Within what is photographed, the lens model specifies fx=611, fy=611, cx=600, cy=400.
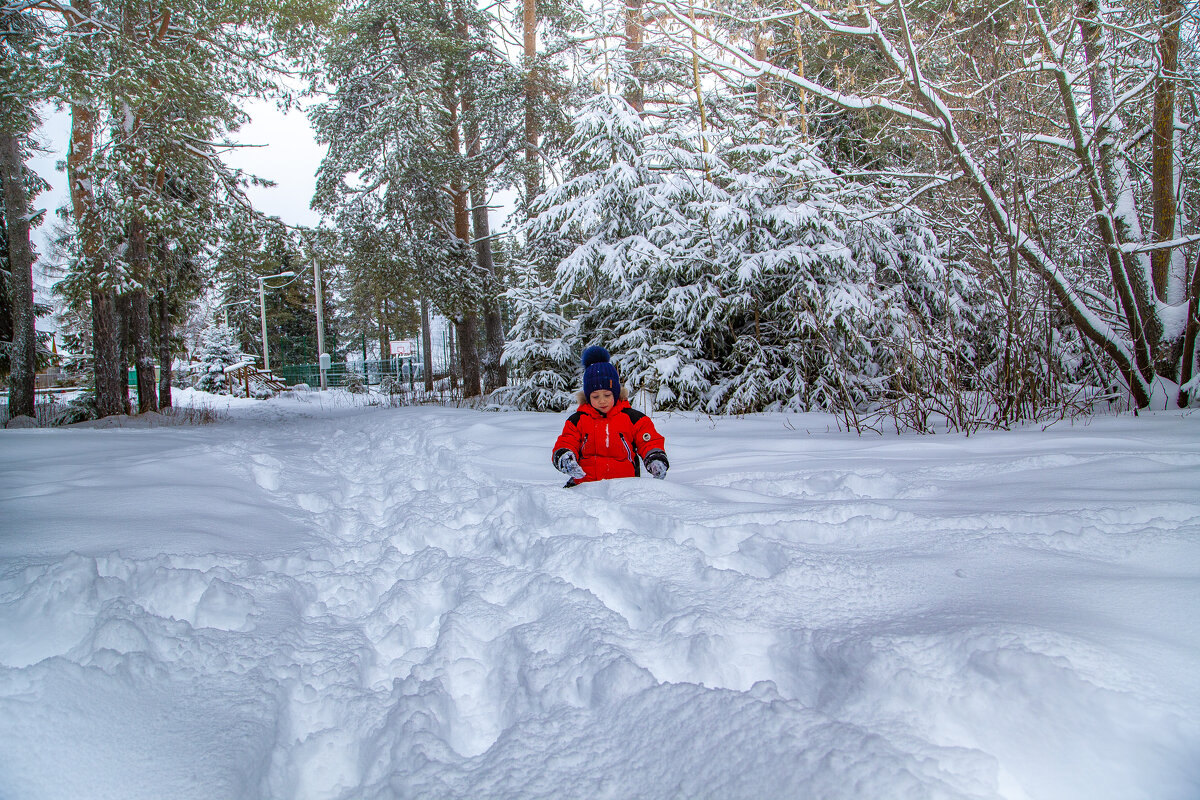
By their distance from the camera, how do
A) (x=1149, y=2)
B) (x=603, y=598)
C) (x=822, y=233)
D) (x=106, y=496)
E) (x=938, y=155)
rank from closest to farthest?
(x=603, y=598) < (x=106, y=496) < (x=1149, y=2) < (x=938, y=155) < (x=822, y=233)

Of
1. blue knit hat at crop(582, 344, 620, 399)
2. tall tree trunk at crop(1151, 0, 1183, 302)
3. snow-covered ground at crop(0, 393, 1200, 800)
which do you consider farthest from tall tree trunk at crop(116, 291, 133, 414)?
tall tree trunk at crop(1151, 0, 1183, 302)

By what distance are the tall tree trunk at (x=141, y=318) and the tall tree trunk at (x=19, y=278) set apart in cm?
191

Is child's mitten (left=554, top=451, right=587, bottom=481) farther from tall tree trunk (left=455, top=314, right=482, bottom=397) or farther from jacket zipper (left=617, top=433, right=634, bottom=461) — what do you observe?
tall tree trunk (left=455, top=314, right=482, bottom=397)

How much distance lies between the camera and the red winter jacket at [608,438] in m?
3.80

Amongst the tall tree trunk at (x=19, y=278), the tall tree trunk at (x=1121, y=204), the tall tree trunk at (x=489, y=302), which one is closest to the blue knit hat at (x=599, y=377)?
the tall tree trunk at (x=1121, y=204)

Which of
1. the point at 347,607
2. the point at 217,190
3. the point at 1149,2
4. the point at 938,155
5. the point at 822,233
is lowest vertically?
the point at 347,607

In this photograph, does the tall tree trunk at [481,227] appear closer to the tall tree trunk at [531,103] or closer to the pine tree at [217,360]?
the tall tree trunk at [531,103]

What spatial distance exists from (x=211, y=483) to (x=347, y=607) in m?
2.66

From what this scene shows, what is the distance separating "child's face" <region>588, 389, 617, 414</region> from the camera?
376 cm

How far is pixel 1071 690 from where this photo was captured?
1.22m

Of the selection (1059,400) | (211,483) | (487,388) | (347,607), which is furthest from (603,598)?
(487,388)

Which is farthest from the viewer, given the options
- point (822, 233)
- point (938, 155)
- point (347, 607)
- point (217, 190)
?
point (217, 190)

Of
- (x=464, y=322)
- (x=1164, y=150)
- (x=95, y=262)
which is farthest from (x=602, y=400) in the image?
(x=464, y=322)

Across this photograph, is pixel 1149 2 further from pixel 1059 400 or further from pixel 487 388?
pixel 487 388
